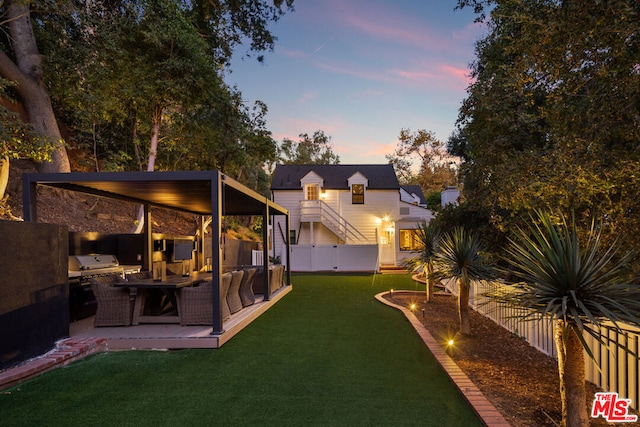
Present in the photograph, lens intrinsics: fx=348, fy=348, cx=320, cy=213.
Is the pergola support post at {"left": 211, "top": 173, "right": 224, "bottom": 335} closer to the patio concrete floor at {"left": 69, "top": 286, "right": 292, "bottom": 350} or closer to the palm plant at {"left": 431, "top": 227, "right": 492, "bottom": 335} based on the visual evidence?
the patio concrete floor at {"left": 69, "top": 286, "right": 292, "bottom": 350}

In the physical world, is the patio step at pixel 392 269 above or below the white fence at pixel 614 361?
below

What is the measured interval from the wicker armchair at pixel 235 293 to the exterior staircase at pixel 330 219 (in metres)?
13.1

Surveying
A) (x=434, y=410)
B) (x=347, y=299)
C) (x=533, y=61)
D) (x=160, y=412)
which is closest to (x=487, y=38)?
(x=533, y=61)

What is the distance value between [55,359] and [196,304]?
6.85 ft

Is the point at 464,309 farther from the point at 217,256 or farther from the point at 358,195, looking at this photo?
the point at 358,195

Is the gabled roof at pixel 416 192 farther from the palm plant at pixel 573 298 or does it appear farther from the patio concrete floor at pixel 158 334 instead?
the palm plant at pixel 573 298

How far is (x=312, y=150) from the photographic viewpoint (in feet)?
142

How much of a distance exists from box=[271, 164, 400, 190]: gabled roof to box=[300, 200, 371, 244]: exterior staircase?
1364 millimetres

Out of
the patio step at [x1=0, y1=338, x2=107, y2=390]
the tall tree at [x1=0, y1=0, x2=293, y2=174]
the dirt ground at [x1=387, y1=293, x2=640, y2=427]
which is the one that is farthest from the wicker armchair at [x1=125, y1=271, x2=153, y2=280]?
the tall tree at [x1=0, y1=0, x2=293, y2=174]

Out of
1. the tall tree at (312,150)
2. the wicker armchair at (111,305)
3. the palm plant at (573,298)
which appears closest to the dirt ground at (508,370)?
the palm plant at (573,298)

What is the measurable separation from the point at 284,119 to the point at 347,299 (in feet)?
59.1

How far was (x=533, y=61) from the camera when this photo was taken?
443cm

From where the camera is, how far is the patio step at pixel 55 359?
3980mm

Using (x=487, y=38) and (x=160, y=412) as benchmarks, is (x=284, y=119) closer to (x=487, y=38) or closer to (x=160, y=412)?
(x=487, y=38)
